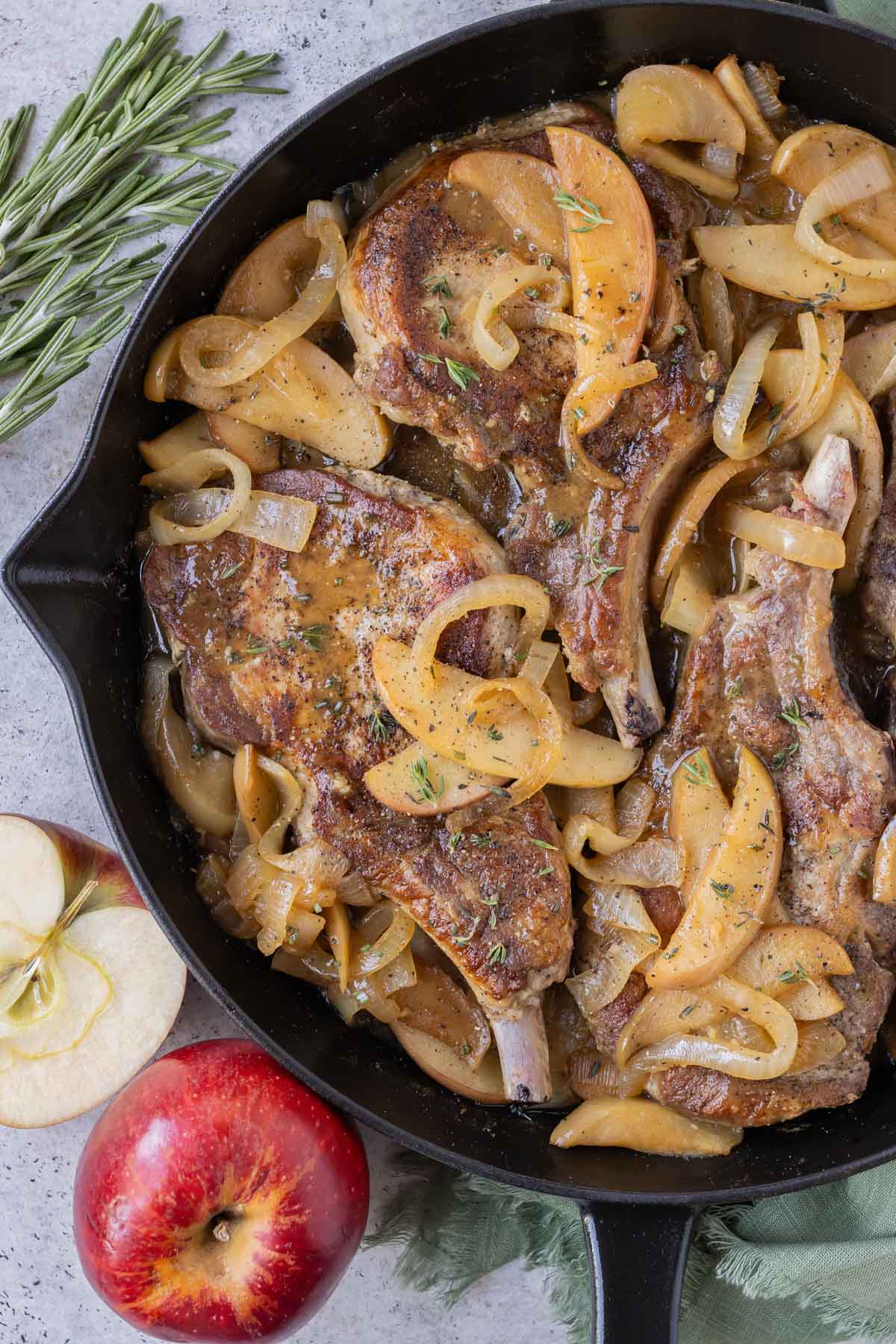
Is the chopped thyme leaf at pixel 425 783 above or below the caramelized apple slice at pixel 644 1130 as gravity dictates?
above

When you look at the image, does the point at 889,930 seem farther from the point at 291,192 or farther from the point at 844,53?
the point at 291,192

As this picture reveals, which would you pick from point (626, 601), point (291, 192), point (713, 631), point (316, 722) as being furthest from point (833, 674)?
point (291, 192)

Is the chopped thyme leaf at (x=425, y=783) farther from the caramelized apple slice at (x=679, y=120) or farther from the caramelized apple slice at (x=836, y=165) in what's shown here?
the caramelized apple slice at (x=836, y=165)

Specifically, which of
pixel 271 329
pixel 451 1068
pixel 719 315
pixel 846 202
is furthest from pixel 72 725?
pixel 846 202

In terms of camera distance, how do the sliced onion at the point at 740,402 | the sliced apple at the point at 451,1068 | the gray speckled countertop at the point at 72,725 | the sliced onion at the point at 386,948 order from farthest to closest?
the gray speckled countertop at the point at 72,725 < the sliced apple at the point at 451,1068 < the sliced onion at the point at 386,948 < the sliced onion at the point at 740,402

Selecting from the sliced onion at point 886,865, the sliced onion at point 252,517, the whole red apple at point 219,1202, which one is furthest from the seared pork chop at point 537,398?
the whole red apple at point 219,1202

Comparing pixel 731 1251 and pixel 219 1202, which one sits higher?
pixel 219 1202

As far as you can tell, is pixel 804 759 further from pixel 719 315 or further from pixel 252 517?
pixel 252 517
